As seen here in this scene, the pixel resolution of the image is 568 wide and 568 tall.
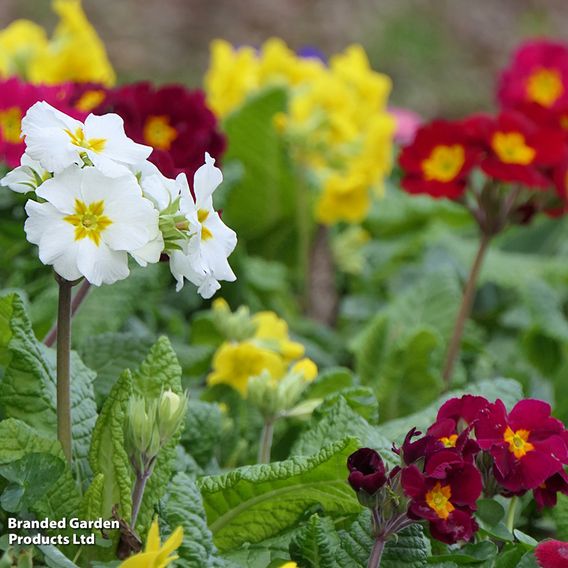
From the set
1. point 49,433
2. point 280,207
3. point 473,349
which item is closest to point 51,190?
point 49,433

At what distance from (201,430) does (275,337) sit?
345mm

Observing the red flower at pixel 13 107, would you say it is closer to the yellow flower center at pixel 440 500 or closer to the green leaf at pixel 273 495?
the green leaf at pixel 273 495

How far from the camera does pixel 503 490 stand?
3.52ft

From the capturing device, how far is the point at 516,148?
5.64 feet

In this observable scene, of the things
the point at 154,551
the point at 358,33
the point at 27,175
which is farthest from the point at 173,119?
the point at 358,33

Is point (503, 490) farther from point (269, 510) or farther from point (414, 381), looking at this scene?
point (414, 381)

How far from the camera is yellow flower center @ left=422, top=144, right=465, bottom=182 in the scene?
1.77 metres

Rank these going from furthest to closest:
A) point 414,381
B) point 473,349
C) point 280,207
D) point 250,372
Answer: point 280,207
point 473,349
point 414,381
point 250,372

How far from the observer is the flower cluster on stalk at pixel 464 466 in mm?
945

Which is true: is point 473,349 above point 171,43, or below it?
above

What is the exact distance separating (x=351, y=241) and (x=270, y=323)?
0.81m

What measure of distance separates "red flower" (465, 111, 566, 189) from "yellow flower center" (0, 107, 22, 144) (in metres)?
0.70

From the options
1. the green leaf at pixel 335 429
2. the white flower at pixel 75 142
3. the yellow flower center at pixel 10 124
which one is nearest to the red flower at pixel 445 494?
the green leaf at pixel 335 429

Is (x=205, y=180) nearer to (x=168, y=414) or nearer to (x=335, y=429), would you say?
(x=168, y=414)
